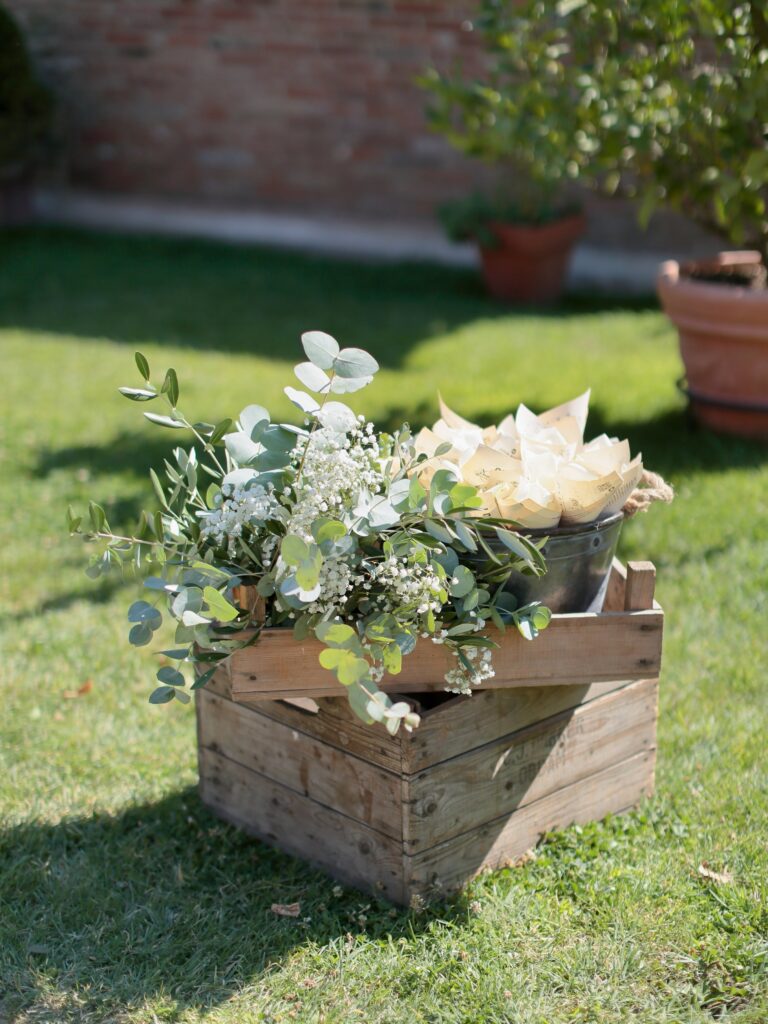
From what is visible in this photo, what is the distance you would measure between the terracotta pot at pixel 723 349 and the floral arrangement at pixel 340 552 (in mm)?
2858

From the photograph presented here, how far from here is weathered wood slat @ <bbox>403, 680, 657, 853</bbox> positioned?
2330 millimetres

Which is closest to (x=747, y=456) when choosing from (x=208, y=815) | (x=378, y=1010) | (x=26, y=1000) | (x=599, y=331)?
(x=599, y=331)

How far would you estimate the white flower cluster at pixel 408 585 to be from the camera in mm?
2082

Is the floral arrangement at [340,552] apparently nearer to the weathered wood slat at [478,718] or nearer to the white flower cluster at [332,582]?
the white flower cluster at [332,582]

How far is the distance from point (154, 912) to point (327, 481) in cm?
101

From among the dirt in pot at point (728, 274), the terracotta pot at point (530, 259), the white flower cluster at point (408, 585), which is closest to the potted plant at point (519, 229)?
the terracotta pot at point (530, 259)

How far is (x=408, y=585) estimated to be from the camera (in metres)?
2.08

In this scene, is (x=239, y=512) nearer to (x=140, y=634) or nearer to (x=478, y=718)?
(x=140, y=634)

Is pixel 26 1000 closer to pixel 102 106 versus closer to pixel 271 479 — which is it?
pixel 271 479

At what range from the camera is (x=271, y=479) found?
85.4 inches

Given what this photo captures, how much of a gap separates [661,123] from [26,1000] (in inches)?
152

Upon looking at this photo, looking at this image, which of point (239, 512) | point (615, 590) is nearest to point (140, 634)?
point (239, 512)

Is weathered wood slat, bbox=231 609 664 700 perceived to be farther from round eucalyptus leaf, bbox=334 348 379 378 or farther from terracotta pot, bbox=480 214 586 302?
terracotta pot, bbox=480 214 586 302

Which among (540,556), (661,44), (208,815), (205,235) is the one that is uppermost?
(661,44)
